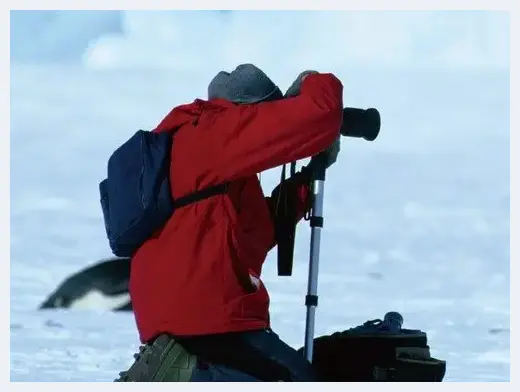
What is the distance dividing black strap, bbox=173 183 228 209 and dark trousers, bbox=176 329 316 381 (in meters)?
0.35

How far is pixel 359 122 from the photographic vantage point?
8.99 ft

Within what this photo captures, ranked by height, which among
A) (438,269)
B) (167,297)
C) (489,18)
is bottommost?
(167,297)

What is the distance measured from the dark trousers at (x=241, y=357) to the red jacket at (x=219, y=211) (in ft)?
0.16

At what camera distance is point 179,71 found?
8.52 metres

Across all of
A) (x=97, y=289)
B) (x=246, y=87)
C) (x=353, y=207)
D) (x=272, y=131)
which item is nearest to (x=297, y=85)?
(x=246, y=87)

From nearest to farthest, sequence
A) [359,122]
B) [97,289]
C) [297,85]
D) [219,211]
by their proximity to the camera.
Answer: [219,211] → [297,85] → [359,122] → [97,289]

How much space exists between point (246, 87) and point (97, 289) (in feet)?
11.5

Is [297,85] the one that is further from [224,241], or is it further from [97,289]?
[97,289]

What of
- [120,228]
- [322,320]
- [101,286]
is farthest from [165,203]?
[101,286]

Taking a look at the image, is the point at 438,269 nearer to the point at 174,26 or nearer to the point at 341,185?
the point at 341,185

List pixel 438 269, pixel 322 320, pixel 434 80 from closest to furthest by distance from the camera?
pixel 322 320 → pixel 438 269 → pixel 434 80

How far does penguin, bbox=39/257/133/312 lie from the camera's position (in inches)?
227

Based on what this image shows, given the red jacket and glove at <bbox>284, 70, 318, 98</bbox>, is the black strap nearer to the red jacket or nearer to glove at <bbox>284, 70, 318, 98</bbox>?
the red jacket

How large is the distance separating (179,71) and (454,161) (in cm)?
255
